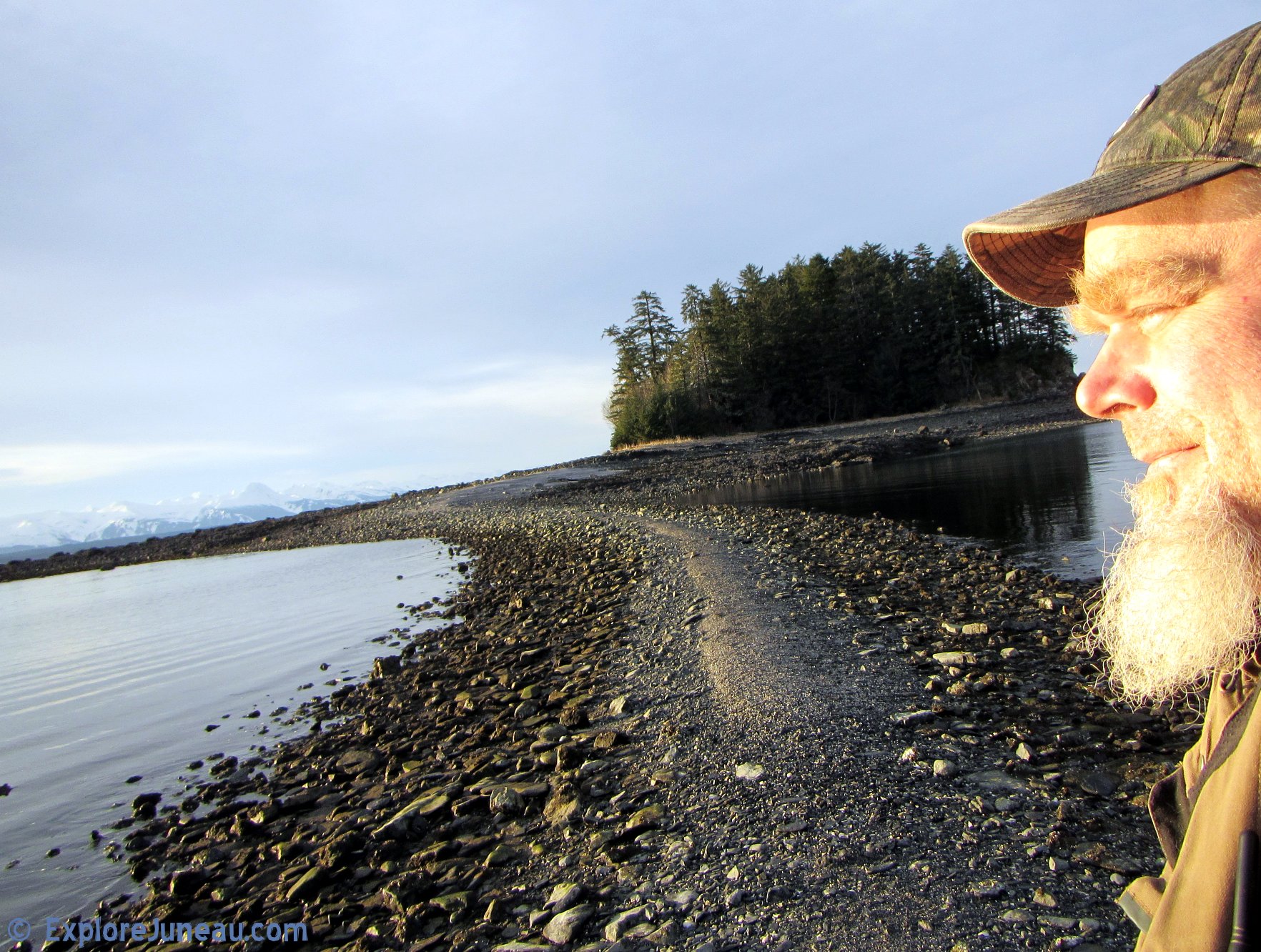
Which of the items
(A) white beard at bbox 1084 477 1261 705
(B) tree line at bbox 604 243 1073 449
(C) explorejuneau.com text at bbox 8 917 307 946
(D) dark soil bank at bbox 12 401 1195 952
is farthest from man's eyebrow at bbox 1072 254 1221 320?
(B) tree line at bbox 604 243 1073 449

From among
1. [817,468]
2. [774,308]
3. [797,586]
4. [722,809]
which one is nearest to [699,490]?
[817,468]

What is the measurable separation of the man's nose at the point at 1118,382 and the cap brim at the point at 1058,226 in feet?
0.95

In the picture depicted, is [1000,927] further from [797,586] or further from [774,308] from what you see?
[774,308]

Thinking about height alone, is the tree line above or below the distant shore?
above

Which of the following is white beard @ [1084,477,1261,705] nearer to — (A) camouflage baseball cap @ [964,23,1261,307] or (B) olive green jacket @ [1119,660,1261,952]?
(B) olive green jacket @ [1119,660,1261,952]

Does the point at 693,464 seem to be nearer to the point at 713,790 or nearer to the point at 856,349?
the point at 856,349

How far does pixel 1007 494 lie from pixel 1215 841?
19804 millimetres

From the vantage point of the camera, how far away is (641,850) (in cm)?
367

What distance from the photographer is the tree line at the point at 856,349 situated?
58.4 m

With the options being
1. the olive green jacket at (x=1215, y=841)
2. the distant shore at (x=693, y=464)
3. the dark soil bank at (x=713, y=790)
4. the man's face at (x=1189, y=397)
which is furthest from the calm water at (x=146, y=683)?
the distant shore at (x=693, y=464)

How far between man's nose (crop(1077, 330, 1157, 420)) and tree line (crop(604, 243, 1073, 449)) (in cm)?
5495

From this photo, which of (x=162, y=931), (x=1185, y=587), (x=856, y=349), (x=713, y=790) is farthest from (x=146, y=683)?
(x=856, y=349)

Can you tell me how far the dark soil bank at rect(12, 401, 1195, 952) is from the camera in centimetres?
311

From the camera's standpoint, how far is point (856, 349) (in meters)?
60.7
